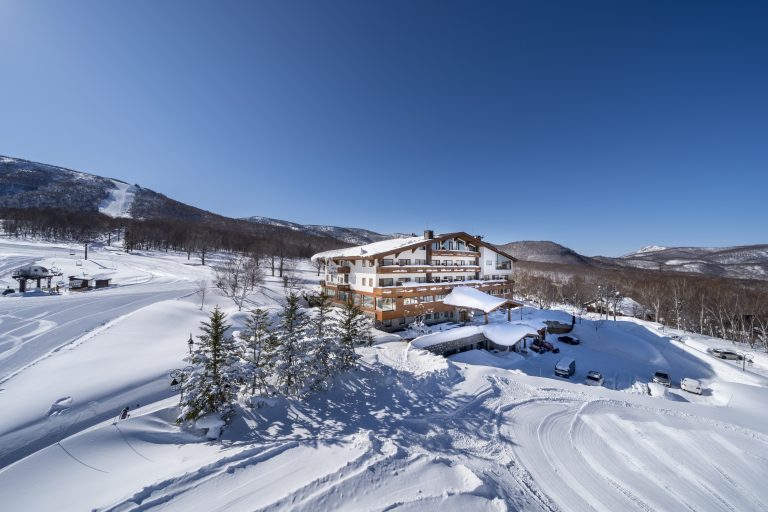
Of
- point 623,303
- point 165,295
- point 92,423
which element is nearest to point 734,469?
point 92,423

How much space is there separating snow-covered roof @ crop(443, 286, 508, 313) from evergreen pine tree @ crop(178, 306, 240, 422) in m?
23.5

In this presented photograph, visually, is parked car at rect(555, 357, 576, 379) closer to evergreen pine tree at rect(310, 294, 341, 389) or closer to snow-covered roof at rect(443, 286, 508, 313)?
snow-covered roof at rect(443, 286, 508, 313)

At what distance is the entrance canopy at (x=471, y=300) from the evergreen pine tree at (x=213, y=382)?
23494 mm

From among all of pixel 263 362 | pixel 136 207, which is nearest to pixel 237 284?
pixel 263 362

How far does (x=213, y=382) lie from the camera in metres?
12.3

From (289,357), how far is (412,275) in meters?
19.4

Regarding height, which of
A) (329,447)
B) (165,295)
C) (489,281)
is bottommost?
(329,447)

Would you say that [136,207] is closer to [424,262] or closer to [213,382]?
[424,262]

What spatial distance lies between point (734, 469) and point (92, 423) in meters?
28.2

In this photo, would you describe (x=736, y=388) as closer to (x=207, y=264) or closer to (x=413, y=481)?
(x=413, y=481)

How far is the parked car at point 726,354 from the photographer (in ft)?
106

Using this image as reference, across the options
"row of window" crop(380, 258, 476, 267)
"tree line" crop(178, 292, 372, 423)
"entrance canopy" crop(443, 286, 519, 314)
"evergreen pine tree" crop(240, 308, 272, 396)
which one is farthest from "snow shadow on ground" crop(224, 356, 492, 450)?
"row of window" crop(380, 258, 476, 267)

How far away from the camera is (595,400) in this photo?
16516 millimetres

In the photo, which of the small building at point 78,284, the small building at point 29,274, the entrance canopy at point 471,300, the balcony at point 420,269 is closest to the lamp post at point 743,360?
the entrance canopy at point 471,300
